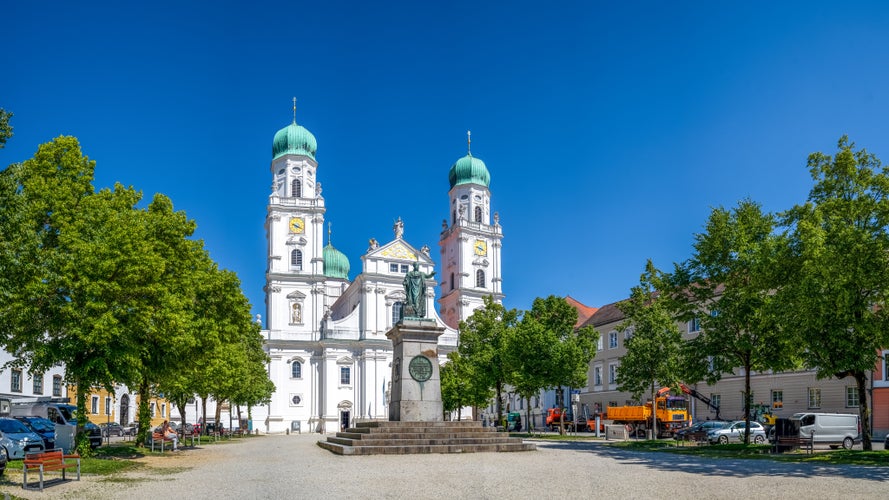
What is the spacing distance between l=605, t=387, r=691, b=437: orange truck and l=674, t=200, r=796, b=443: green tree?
55.3ft

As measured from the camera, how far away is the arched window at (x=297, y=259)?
85375 mm

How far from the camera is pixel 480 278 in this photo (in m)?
92.7

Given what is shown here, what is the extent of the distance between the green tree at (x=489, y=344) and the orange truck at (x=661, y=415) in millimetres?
8546

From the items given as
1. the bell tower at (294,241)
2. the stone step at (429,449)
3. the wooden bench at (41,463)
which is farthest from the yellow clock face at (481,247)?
the wooden bench at (41,463)

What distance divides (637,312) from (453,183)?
5603 cm

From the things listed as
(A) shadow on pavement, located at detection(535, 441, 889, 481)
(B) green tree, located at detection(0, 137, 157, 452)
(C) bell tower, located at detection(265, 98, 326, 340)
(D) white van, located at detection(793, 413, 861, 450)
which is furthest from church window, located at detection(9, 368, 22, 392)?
(D) white van, located at detection(793, 413, 861, 450)

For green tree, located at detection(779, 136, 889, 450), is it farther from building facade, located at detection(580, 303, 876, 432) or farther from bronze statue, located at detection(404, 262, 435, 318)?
building facade, located at detection(580, 303, 876, 432)

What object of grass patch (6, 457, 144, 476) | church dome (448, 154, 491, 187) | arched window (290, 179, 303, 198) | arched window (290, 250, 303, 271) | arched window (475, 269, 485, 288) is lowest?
grass patch (6, 457, 144, 476)

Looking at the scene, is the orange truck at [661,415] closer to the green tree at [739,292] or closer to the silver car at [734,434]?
the silver car at [734,434]

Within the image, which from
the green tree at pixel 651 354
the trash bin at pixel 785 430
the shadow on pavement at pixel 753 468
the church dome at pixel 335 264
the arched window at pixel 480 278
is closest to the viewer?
the shadow on pavement at pixel 753 468

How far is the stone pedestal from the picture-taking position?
28656 millimetres

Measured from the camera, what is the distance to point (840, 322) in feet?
81.9

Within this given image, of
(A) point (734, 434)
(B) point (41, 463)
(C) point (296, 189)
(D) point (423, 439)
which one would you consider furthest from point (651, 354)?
(C) point (296, 189)

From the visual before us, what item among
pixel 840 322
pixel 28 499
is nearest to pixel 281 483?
pixel 28 499
